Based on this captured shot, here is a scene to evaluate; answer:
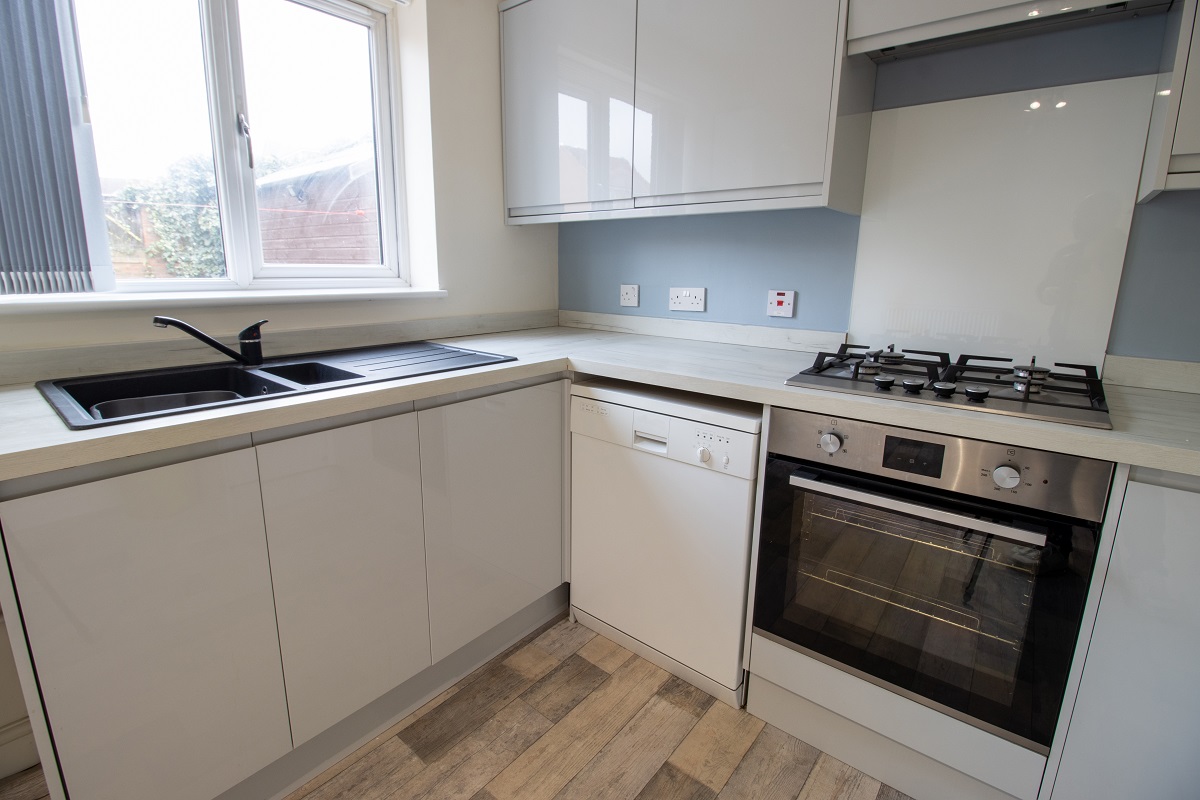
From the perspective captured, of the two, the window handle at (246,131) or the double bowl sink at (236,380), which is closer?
the double bowl sink at (236,380)

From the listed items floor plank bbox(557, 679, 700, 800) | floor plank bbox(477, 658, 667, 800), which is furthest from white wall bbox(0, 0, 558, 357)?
floor plank bbox(557, 679, 700, 800)

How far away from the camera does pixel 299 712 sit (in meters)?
1.31

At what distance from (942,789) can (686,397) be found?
1087 mm

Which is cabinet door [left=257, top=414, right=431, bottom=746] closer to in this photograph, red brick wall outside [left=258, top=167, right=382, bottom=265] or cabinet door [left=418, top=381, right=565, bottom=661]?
cabinet door [left=418, top=381, right=565, bottom=661]

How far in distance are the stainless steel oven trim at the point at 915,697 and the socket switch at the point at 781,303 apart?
1013 millimetres

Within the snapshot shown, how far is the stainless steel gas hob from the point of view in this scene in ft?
3.74

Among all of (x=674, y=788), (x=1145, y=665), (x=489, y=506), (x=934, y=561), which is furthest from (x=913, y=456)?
(x=489, y=506)

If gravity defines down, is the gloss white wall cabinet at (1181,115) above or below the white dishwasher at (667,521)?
above

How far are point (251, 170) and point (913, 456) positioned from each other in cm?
195

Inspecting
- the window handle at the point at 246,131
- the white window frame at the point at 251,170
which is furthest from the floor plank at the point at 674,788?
the window handle at the point at 246,131

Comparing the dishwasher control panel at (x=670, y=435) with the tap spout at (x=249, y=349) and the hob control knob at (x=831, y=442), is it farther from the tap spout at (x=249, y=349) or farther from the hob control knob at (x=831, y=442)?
the tap spout at (x=249, y=349)

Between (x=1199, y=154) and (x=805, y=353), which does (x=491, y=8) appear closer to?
(x=805, y=353)

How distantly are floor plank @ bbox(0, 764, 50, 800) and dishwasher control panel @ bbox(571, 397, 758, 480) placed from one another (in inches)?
60.4

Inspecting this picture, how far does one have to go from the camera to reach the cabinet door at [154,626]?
955 mm
